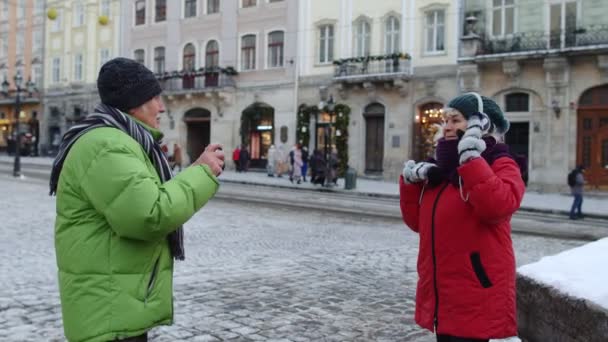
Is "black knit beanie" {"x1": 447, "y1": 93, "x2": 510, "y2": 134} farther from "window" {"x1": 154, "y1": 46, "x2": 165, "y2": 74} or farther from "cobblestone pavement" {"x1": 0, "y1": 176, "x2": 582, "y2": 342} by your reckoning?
"window" {"x1": 154, "y1": 46, "x2": 165, "y2": 74}

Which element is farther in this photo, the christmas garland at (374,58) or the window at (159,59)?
the window at (159,59)

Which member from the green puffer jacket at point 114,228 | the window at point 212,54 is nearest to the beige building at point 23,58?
the window at point 212,54

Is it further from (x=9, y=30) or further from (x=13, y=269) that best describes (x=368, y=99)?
(x=9, y=30)

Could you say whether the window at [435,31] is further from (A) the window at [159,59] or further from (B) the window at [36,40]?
(B) the window at [36,40]

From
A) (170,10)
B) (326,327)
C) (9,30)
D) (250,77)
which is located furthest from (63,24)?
(326,327)

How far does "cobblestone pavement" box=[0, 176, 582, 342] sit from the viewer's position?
5.19 metres

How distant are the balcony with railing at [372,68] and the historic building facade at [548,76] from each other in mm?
2926

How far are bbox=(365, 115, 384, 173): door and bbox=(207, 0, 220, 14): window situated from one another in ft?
39.9

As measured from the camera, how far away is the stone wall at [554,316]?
3303 mm

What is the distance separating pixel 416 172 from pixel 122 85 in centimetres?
146

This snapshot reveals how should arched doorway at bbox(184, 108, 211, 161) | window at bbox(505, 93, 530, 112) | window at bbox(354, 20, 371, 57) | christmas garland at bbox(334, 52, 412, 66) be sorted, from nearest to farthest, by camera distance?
window at bbox(505, 93, 530, 112)
christmas garland at bbox(334, 52, 412, 66)
window at bbox(354, 20, 371, 57)
arched doorway at bbox(184, 108, 211, 161)

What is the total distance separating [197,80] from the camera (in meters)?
35.4

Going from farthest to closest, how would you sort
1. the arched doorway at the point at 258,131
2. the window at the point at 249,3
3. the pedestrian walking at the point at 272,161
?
the window at the point at 249,3 < the arched doorway at the point at 258,131 < the pedestrian walking at the point at 272,161

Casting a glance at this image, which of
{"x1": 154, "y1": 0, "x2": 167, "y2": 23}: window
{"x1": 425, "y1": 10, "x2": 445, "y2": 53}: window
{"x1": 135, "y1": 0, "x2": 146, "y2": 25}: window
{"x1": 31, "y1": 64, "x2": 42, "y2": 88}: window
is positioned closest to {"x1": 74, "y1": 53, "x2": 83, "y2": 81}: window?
{"x1": 31, "y1": 64, "x2": 42, "y2": 88}: window
